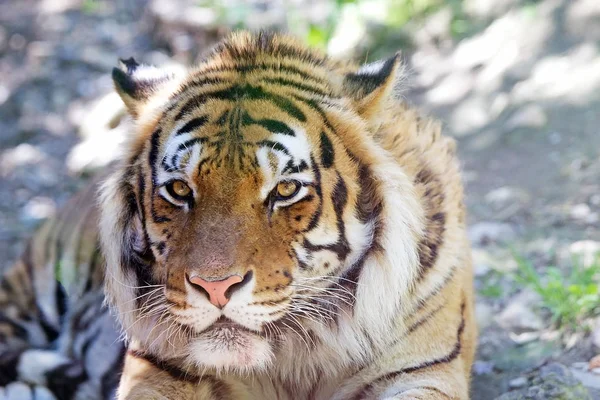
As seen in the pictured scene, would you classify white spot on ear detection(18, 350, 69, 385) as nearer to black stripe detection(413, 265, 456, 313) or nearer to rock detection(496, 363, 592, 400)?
black stripe detection(413, 265, 456, 313)

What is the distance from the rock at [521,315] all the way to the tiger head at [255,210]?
1.14 metres

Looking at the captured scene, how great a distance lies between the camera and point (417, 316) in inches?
88.8

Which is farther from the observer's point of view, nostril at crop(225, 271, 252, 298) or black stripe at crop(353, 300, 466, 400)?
black stripe at crop(353, 300, 466, 400)

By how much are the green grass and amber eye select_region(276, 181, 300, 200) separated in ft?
4.79

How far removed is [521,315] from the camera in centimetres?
321

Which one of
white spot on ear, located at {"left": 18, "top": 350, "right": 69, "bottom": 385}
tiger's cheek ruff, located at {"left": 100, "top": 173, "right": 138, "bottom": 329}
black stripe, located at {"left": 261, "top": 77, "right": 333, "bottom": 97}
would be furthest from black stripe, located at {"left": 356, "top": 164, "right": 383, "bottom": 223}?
white spot on ear, located at {"left": 18, "top": 350, "right": 69, "bottom": 385}

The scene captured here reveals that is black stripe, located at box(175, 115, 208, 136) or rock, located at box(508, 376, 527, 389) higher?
black stripe, located at box(175, 115, 208, 136)

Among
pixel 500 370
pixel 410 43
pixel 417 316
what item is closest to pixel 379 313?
pixel 417 316

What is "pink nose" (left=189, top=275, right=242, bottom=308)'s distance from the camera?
1.87 metres

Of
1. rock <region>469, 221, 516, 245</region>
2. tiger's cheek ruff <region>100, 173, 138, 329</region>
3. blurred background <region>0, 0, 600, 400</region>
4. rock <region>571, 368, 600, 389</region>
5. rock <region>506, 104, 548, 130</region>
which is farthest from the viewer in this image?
rock <region>506, 104, 548, 130</region>

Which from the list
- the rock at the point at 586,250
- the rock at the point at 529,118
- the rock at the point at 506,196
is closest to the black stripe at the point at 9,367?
the rock at the point at 586,250

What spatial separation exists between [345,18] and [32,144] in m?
2.57

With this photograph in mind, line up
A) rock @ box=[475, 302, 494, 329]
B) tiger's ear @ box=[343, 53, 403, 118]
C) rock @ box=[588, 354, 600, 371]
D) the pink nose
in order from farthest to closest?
rock @ box=[475, 302, 494, 329]
rock @ box=[588, 354, 600, 371]
tiger's ear @ box=[343, 53, 403, 118]
the pink nose

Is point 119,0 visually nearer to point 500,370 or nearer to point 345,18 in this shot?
point 345,18
